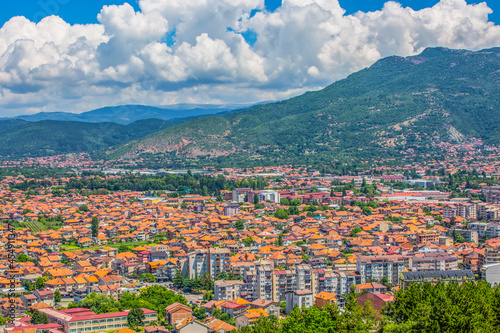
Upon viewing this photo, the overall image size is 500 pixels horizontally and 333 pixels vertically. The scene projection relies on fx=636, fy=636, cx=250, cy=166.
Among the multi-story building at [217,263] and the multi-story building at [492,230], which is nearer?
the multi-story building at [217,263]

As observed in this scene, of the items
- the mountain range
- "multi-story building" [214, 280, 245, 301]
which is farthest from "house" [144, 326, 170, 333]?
the mountain range

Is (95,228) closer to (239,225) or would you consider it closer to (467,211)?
(239,225)

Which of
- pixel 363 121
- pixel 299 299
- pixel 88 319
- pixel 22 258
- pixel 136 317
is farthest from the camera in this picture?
pixel 363 121

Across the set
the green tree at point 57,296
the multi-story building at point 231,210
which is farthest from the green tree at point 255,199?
the green tree at point 57,296

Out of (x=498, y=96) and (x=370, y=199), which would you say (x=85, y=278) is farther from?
(x=498, y=96)

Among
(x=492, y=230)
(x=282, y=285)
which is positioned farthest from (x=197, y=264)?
(x=492, y=230)

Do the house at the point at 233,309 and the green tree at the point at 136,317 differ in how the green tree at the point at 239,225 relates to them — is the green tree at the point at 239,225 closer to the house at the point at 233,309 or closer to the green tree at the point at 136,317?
the house at the point at 233,309
